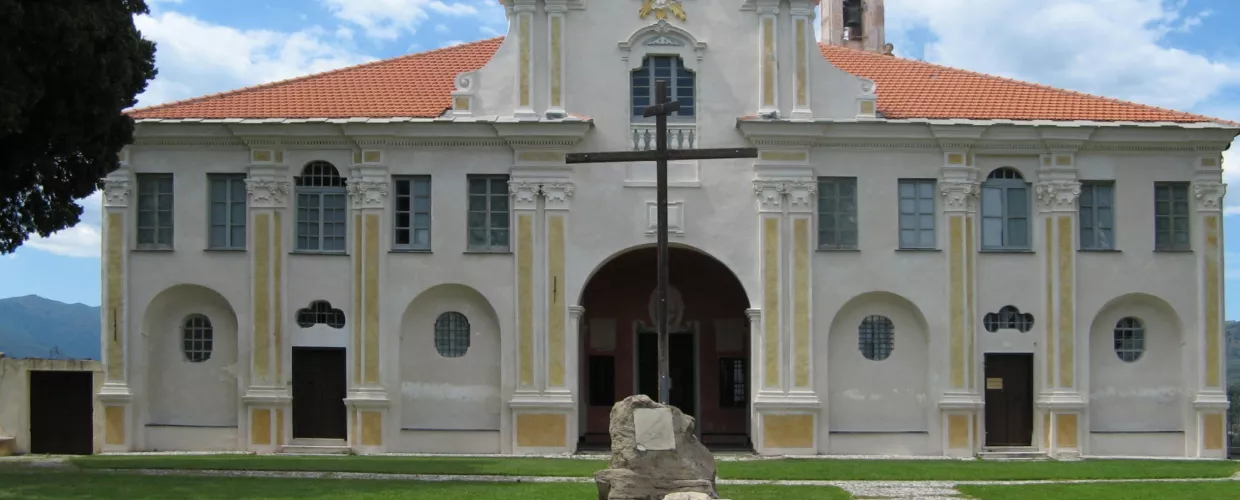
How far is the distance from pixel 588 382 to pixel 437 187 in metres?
6.33

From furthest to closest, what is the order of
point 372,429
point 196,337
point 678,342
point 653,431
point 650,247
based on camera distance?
1. point 678,342
2. point 196,337
3. point 650,247
4. point 372,429
5. point 653,431

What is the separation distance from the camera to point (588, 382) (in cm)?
3381

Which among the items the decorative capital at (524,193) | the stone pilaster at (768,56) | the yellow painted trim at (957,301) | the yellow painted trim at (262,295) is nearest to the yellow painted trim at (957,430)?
the yellow painted trim at (957,301)

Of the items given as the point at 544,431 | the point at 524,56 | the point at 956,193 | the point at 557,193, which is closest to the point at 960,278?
the point at 956,193

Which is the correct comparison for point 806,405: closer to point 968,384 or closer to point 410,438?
point 968,384

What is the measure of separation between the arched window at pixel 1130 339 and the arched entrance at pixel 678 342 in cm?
793

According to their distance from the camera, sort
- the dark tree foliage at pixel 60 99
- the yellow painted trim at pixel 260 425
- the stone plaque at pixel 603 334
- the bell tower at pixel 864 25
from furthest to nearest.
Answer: the bell tower at pixel 864 25
the stone plaque at pixel 603 334
the yellow painted trim at pixel 260 425
the dark tree foliage at pixel 60 99

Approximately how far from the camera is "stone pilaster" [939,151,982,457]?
30.0 metres

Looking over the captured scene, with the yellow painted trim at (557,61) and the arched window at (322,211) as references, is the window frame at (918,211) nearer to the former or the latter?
the yellow painted trim at (557,61)

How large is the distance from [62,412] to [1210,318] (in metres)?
23.5

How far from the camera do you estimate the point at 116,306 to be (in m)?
30.3

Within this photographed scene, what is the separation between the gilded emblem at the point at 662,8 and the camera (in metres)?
30.3

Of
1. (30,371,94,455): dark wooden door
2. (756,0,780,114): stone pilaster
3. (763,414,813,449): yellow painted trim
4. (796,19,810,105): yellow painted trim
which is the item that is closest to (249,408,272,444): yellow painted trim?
(30,371,94,455): dark wooden door

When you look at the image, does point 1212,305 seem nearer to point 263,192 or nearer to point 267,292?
point 267,292
